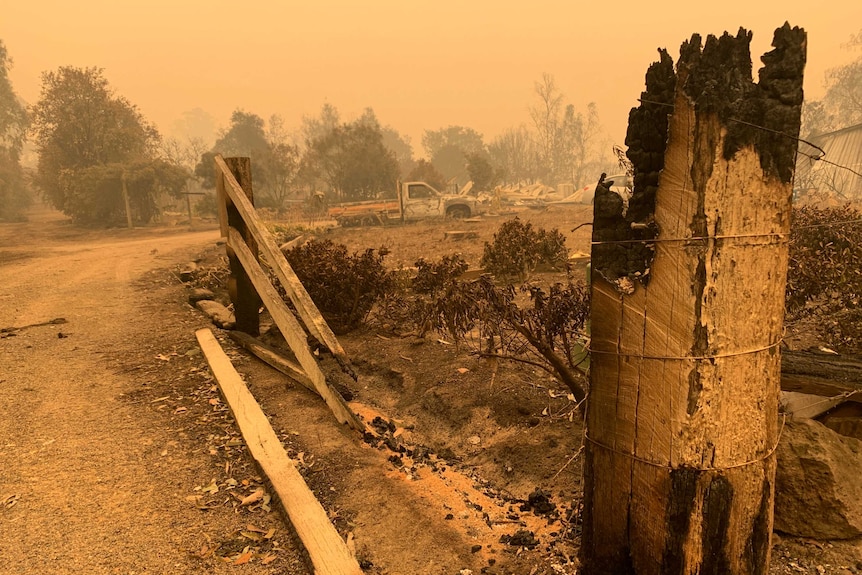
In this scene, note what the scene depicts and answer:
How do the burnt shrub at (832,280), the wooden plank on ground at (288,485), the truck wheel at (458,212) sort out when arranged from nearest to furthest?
the wooden plank on ground at (288,485) < the burnt shrub at (832,280) < the truck wheel at (458,212)

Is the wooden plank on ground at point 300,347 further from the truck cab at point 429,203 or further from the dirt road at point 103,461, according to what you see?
the truck cab at point 429,203

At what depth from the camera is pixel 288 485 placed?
8.84 feet

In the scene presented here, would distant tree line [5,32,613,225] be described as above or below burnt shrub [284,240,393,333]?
above

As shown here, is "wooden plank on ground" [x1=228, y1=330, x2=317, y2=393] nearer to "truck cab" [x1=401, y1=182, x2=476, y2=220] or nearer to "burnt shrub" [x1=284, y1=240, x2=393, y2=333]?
"burnt shrub" [x1=284, y1=240, x2=393, y2=333]

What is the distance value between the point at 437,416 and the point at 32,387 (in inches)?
125

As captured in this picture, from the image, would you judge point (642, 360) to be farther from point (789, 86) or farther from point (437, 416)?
point (437, 416)

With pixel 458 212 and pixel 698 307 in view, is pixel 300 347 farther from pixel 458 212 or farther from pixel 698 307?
pixel 458 212

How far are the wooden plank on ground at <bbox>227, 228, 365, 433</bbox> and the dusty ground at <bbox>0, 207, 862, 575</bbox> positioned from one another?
0.17m

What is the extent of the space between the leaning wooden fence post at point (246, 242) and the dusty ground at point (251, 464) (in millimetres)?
355

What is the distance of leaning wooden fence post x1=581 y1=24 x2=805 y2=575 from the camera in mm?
1377

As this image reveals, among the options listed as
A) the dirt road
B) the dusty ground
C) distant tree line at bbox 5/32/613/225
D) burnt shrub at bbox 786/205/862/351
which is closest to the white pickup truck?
distant tree line at bbox 5/32/613/225

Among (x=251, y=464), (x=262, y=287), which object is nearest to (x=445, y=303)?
(x=262, y=287)

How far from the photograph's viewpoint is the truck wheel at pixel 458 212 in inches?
1056

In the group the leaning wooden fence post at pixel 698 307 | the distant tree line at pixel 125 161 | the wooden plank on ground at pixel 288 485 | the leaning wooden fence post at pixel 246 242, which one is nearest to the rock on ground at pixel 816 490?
the leaning wooden fence post at pixel 698 307
